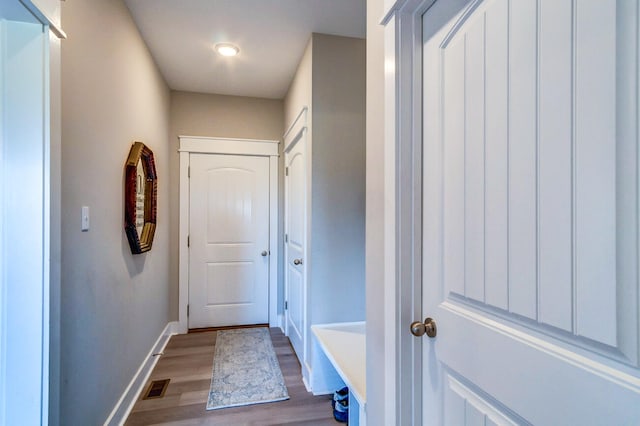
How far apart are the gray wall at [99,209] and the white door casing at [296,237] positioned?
1212mm

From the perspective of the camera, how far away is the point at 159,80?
2893 mm

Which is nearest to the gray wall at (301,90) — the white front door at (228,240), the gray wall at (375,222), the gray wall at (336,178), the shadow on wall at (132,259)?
the gray wall at (336,178)

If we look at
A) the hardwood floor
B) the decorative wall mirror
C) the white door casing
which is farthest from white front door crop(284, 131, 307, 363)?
the decorative wall mirror

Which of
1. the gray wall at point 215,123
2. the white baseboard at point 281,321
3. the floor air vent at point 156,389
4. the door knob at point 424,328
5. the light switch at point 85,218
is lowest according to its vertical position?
the floor air vent at point 156,389

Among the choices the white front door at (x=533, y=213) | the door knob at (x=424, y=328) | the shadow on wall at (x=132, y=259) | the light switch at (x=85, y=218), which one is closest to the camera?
the white front door at (x=533, y=213)

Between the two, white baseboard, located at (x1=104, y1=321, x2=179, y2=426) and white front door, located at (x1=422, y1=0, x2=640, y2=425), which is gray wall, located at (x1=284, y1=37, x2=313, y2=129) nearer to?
white front door, located at (x1=422, y1=0, x2=640, y2=425)

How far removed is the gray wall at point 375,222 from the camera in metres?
1.11

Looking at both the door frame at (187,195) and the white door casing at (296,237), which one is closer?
the white door casing at (296,237)

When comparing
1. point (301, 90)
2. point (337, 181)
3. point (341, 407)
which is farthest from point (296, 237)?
point (341, 407)

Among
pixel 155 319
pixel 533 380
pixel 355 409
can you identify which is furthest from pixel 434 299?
pixel 155 319

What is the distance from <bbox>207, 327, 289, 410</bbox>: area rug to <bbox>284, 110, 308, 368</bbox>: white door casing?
260 millimetres

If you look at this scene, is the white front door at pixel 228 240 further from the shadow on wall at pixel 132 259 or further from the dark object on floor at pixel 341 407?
the dark object on floor at pixel 341 407

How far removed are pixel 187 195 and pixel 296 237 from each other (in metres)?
1.42

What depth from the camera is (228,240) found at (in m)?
3.54
